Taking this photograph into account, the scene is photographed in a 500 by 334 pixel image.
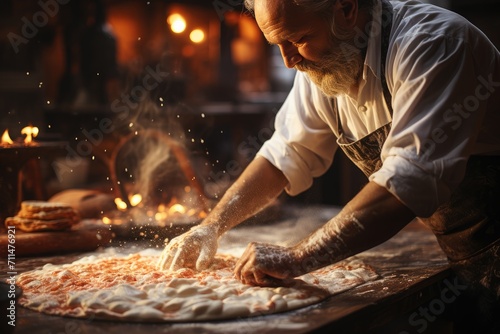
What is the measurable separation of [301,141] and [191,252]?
833 millimetres

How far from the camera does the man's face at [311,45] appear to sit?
2.35m

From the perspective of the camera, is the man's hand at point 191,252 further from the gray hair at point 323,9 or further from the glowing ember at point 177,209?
the glowing ember at point 177,209

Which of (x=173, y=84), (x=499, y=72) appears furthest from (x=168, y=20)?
(x=499, y=72)

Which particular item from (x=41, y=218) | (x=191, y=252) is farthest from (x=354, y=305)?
(x=41, y=218)

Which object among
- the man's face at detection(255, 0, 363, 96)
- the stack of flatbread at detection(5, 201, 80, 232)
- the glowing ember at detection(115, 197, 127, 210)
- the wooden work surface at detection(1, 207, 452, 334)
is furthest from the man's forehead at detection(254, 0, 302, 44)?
the glowing ember at detection(115, 197, 127, 210)

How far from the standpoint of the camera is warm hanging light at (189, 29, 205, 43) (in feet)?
40.6

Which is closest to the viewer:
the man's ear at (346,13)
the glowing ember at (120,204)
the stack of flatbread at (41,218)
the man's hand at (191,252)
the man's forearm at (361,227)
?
the man's forearm at (361,227)

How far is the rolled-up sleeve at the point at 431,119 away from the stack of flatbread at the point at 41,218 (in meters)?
1.94

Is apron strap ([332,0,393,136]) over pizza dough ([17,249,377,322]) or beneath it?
over

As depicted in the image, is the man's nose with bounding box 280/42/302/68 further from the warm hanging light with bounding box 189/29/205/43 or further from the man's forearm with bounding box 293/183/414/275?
the warm hanging light with bounding box 189/29/205/43

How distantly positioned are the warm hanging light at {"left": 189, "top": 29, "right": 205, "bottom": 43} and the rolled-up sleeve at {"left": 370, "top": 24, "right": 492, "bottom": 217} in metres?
10.4

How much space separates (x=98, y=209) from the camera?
4.13 m

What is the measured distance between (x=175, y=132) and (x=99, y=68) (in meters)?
4.57

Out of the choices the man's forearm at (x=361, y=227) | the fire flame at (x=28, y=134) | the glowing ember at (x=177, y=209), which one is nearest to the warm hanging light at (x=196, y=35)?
the glowing ember at (x=177, y=209)
